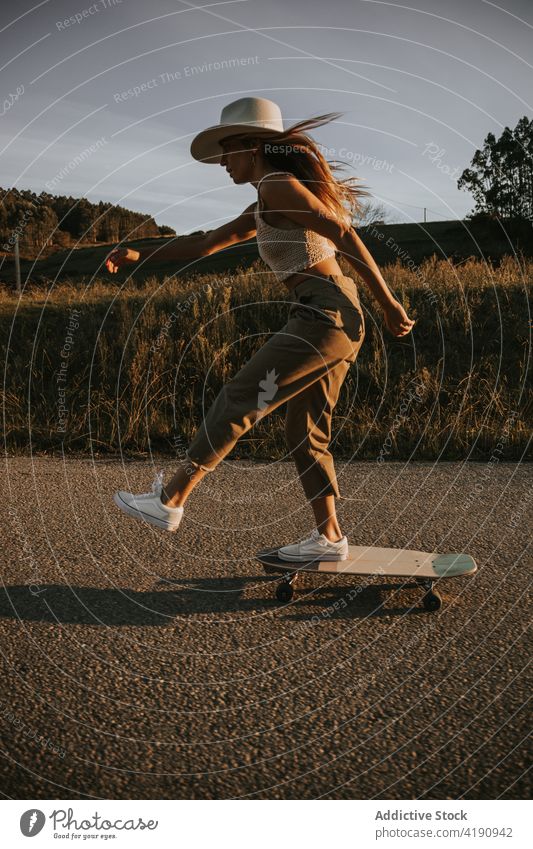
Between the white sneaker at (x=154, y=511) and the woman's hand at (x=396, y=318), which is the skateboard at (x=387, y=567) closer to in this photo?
the white sneaker at (x=154, y=511)

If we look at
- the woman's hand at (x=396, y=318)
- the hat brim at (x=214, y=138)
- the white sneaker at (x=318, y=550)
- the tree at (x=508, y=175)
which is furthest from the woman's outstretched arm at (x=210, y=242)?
the tree at (x=508, y=175)

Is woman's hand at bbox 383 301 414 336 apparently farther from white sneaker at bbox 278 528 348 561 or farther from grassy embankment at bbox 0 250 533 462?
grassy embankment at bbox 0 250 533 462

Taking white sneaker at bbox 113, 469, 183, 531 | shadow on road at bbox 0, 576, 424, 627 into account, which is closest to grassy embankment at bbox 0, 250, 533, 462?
shadow on road at bbox 0, 576, 424, 627

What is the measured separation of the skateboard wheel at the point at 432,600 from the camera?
3959 mm

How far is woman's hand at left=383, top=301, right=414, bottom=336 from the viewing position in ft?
12.8

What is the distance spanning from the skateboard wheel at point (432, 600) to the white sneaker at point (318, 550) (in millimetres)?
476

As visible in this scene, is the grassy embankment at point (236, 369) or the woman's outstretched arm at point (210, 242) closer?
the woman's outstretched arm at point (210, 242)

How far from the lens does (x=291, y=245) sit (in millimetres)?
3826

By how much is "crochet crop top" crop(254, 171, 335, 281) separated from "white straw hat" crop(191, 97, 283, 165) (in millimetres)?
205

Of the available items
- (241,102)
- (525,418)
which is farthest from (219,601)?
(525,418)

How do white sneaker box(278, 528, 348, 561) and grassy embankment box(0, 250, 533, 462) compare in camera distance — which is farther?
grassy embankment box(0, 250, 533, 462)

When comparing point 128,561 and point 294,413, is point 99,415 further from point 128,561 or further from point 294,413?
point 294,413

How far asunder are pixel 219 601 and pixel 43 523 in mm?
1723

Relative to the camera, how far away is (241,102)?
3.83 m
